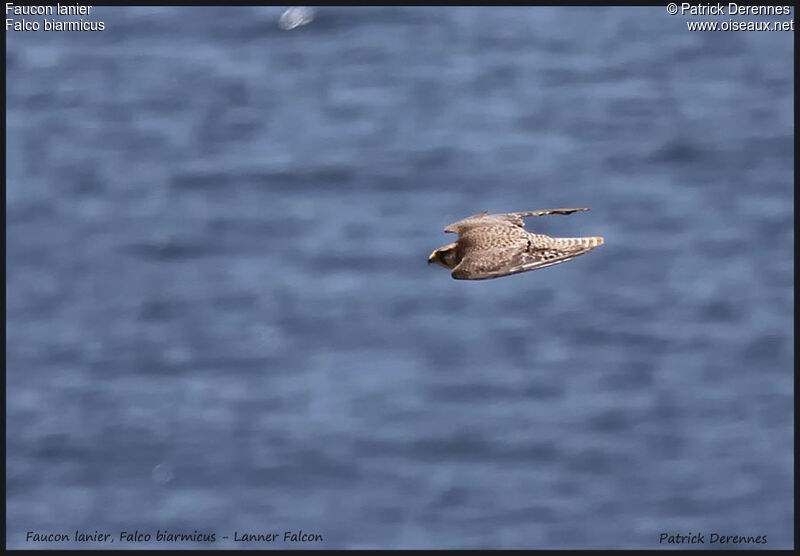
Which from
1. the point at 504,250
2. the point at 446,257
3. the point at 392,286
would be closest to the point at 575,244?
the point at 504,250

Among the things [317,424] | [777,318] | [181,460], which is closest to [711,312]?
[777,318]

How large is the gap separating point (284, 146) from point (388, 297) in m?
7.83

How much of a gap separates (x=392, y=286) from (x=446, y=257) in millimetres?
15283

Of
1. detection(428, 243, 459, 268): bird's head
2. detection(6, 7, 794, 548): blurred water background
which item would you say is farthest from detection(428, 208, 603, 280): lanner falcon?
A: detection(6, 7, 794, 548): blurred water background

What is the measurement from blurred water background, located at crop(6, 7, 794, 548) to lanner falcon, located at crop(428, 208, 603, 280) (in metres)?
11.5

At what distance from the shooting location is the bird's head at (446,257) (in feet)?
59.3

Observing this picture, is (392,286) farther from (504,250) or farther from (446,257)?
(504,250)

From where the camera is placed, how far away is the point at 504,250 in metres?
17.3

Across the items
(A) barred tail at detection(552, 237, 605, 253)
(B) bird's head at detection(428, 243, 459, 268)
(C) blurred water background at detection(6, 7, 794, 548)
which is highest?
(C) blurred water background at detection(6, 7, 794, 548)

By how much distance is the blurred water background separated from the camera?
30250mm

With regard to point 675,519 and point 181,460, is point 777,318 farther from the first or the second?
point 181,460

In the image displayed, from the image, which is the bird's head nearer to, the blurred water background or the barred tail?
the barred tail

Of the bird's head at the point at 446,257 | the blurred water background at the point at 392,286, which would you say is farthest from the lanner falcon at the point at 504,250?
the blurred water background at the point at 392,286

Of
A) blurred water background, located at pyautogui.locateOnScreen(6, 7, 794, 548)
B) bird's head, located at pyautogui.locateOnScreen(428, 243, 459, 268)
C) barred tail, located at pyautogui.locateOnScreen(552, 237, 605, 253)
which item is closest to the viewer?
barred tail, located at pyautogui.locateOnScreen(552, 237, 605, 253)
